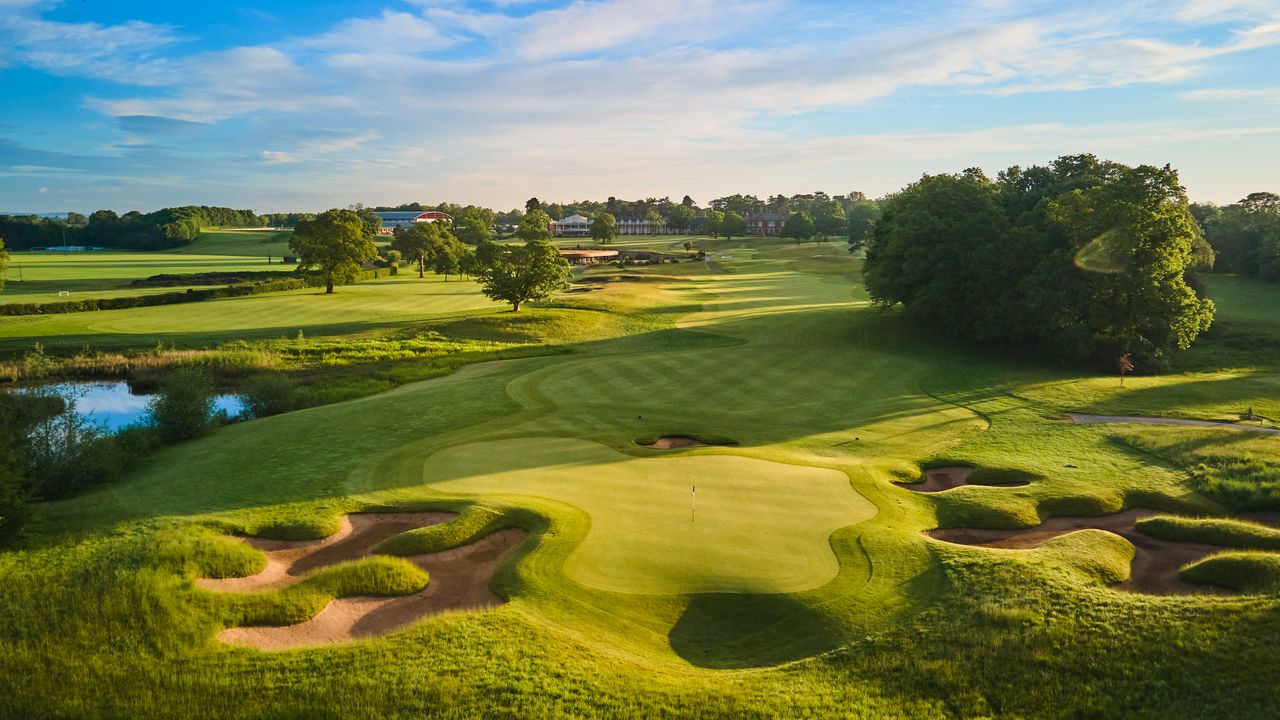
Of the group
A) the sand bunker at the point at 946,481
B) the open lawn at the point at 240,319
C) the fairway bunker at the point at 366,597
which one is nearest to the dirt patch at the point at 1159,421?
the sand bunker at the point at 946,481

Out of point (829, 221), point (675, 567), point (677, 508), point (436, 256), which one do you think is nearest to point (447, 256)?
point (436, 256)

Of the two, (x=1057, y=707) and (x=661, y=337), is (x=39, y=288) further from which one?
(x=1057, y=707)

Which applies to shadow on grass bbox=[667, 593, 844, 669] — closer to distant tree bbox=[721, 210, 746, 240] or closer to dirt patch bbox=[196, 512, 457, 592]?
dirt patch bbox=[196, 512, 457, 592]

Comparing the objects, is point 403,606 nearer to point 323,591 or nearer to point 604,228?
point 323,591

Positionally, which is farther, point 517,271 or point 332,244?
point 332,244

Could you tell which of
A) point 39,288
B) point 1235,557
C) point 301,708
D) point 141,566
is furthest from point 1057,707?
point 39,288

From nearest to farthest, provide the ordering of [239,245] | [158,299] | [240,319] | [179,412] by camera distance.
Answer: [179,412], [240,319], [158,299], [239,245]
